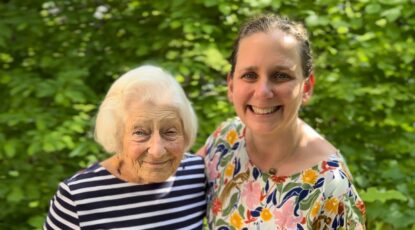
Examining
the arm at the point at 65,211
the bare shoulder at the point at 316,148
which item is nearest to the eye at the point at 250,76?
the bare shoulder at the point at 316,148

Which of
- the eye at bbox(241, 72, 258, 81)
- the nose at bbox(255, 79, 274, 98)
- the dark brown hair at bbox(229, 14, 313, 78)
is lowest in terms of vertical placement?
the nose at bbox(255, 79, 274, 98)

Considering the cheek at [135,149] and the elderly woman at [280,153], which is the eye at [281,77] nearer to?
the elderly woman at [280,153]

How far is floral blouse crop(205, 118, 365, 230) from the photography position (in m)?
2.17

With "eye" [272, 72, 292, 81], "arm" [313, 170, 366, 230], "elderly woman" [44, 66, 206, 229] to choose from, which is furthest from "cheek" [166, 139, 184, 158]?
"arm" [313, 170, 366, 230]

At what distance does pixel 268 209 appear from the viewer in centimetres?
227

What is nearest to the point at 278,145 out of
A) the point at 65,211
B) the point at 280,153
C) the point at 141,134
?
the point at 280,153

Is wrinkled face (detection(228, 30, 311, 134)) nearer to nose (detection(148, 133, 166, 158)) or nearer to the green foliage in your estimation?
nose (detection(148, 133, 166, 158))

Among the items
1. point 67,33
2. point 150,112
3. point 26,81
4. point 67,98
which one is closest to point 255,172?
point 150,112

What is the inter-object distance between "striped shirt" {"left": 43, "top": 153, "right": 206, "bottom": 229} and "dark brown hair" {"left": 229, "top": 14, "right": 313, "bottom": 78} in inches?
21.8

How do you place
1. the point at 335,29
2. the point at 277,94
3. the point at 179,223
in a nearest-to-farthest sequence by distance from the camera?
the point at 277,94
the point at 179,223
the point at 335,29

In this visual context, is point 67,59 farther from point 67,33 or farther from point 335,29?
point 335,29

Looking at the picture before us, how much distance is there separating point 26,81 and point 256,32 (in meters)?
1.55

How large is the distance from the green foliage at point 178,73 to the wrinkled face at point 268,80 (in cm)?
112

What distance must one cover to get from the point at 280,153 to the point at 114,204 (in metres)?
0.63
